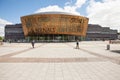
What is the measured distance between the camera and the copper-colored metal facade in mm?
69000

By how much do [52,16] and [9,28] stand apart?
51.4m

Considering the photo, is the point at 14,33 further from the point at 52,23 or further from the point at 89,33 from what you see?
the point at 89,33

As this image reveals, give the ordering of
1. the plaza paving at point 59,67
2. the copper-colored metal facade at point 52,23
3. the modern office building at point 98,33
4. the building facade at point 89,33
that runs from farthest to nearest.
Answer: the modern office building at point 98,33 → the building facade at point 89,33 → the copper-colored metal facade at point 52,23 → the plaza paving at point 59,67

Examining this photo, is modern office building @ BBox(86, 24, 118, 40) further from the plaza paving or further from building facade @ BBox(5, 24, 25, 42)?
the plaza paving

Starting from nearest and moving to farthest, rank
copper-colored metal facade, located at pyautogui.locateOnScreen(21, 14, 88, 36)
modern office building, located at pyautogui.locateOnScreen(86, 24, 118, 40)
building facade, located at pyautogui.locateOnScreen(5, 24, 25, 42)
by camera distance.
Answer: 1. copper-colored metal facade, located at pyautogui.locateOnScreen(21, 14, 88, 36)
2. building facade, located at pyautogui.locateOnScreen(5, 24, 25, 42)
3. modern office building, located at pyautogui.locateOnScreen(86, 24, 118, 40)

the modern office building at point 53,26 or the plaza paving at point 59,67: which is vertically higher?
the modern office building at point 53,26

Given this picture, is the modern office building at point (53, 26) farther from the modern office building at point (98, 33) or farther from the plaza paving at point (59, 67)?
the plaza paving at point (59, 67)

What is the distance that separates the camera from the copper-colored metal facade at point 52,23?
6900 centimetres

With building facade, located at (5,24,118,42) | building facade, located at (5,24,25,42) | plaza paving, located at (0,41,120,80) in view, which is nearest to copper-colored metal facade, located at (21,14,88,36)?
building facade, located at (5,24,118,42)

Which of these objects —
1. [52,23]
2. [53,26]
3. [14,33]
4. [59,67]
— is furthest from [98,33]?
[59,67]

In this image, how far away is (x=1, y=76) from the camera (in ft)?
26.8

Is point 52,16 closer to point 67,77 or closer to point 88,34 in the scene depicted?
point 88,34

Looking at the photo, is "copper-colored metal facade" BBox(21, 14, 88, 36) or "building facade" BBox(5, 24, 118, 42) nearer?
"copper-colored metal facade" BBox(21, 14, 88, 36)

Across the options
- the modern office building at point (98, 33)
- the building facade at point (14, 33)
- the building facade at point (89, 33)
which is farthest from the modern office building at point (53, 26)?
the modern office building at point (98, 33)
